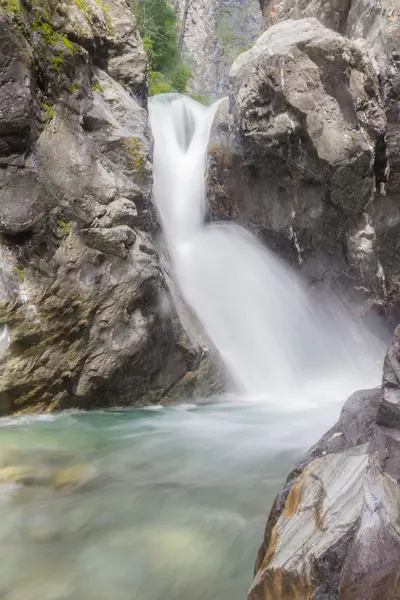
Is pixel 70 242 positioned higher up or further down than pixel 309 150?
further down

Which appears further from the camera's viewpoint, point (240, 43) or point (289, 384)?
point (240, 43)

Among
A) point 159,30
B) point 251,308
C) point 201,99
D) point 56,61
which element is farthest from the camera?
point 201,99

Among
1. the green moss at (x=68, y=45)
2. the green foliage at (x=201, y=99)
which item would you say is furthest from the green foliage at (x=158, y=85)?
the green moss at (x=68, y=45)

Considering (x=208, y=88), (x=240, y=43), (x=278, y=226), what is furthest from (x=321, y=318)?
(x=240, y=43)

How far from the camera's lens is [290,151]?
9.20 m

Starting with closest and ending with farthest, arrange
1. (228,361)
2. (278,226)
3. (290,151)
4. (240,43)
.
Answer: (228,361) < (290,151) < (278,226) < (240,43)

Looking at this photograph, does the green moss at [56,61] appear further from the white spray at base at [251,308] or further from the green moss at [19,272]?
the white spray at base at [251,308]

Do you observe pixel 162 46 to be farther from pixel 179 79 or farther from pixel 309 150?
pixel 309 150

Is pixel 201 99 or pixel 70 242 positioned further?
pixel 201 99

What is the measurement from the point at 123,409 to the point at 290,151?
230 inches

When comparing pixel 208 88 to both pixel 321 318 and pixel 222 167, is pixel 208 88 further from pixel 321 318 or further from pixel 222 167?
pixel 321 318

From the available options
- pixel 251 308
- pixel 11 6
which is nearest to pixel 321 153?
pixel 251 308

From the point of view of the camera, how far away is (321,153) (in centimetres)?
886

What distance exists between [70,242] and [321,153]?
16.9 ft
